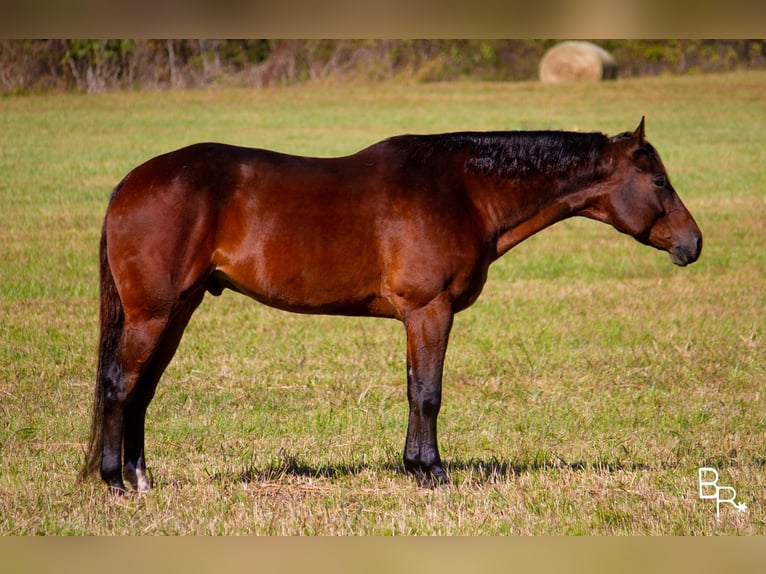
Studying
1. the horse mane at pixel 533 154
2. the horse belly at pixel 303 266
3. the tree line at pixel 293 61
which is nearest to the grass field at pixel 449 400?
the horse belly at pixel 303 266

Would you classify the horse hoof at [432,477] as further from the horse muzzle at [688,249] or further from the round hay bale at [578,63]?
the round hay bale at [578,63]

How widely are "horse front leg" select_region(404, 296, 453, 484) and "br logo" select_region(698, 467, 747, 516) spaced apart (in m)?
1.48

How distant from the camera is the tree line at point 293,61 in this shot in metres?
27.9

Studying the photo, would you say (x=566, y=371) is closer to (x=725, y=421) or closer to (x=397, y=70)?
(x=725, y=421)

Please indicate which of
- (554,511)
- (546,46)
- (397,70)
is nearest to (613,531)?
(554,511)

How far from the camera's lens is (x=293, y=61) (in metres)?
33.3

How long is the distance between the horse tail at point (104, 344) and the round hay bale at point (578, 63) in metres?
32.8

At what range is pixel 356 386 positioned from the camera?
358 inches

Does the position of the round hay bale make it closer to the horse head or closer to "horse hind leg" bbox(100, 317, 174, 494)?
the horse head

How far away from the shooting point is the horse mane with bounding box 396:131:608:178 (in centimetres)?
648

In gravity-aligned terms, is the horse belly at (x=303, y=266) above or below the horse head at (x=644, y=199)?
below

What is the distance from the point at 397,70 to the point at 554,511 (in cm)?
3060

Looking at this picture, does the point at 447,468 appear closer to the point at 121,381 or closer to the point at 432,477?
the point at 432,477

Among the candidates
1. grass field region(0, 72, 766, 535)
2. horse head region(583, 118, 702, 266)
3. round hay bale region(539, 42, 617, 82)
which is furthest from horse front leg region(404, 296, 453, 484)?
round hay bale region(539, 42, 617, 82)
